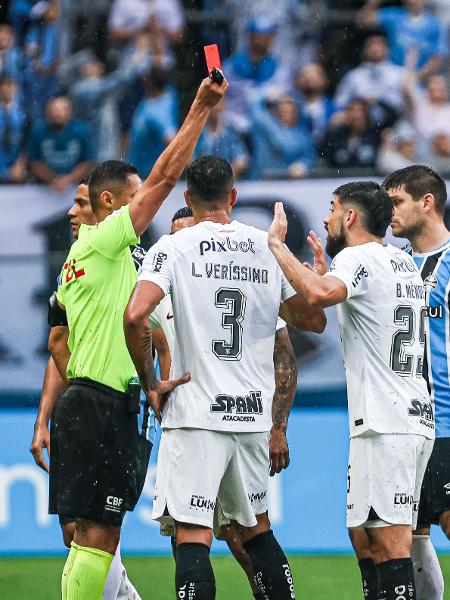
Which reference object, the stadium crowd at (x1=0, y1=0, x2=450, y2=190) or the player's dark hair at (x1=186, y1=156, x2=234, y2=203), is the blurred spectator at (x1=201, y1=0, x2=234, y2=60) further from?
the player's dark hair at (x1=186, y1=156, x2=234, y2=203)

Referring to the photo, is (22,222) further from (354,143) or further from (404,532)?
(404,532)

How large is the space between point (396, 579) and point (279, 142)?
6.61 meters

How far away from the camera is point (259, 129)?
10938mm

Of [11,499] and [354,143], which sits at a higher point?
[354,143]

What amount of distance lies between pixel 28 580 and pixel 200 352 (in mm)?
3158

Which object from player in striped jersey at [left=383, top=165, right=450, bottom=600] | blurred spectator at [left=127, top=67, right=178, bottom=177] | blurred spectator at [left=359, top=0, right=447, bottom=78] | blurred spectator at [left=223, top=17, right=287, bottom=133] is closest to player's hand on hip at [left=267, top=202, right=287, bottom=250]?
player in striped jersey at [left=383, top=165, right=450, bottom=600]

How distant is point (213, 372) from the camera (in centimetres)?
483

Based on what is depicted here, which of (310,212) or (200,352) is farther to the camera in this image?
(310,212)

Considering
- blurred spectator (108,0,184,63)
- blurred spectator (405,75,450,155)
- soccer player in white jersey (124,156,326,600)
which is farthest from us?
blurred spectator (108,0,184,63)

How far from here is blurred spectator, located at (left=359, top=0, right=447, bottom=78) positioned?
11.6 m

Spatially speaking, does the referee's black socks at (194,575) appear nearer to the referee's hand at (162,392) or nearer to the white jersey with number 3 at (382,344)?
the referee's hand at (162,392)

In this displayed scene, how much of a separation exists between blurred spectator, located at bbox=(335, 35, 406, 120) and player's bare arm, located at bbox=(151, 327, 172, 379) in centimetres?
582

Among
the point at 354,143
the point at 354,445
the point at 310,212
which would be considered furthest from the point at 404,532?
the point at 354,143

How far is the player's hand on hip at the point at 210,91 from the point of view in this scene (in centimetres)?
484
